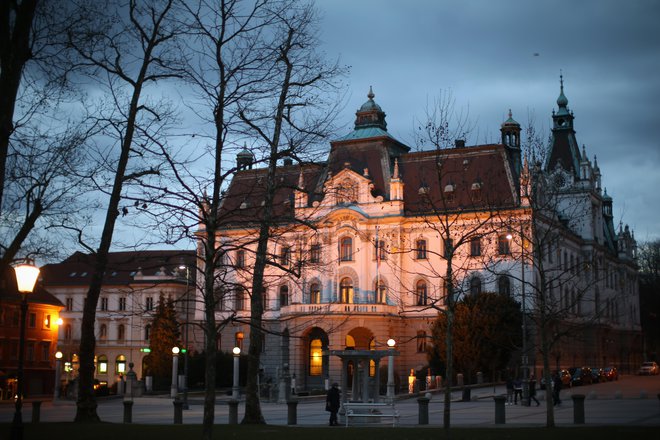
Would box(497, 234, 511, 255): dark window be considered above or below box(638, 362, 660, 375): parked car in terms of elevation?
above

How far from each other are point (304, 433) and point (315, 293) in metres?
51.2

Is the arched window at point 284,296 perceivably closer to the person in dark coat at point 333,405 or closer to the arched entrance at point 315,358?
the arched entrance at point 315,358

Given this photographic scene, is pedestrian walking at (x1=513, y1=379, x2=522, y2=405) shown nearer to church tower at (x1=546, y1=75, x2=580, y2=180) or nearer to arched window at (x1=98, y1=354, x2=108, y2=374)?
church tower at (x1=546, y1=75, x2=580, y2=180)

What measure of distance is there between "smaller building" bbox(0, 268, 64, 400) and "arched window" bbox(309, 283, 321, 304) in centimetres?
2357

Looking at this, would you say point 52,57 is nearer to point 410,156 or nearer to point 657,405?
point 657,405

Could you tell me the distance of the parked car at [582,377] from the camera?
6418 cm

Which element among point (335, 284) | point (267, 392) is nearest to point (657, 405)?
point (267, 392)

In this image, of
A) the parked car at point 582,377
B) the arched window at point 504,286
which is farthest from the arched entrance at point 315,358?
the parked car at point 582,377

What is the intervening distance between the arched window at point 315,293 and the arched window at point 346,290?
2263mm

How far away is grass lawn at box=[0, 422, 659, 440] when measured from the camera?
22.7 metres

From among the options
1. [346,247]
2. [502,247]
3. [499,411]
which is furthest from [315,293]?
[499,411]

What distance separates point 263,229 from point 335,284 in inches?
1984

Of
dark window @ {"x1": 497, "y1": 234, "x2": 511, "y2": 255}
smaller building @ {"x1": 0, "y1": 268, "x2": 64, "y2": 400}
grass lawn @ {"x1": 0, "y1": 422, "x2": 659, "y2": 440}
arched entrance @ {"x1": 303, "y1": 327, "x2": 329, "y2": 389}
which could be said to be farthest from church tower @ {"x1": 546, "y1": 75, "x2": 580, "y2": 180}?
grass lawn @ {"x1": 0, "y1": 422, "x2": 659, "y2": 440}

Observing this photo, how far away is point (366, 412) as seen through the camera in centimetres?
3394
